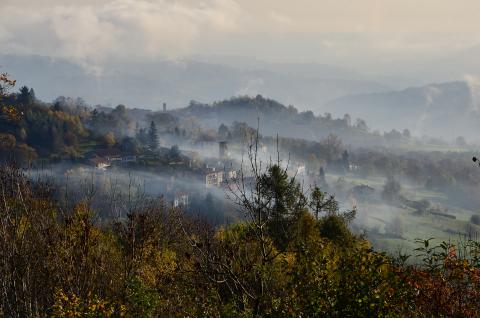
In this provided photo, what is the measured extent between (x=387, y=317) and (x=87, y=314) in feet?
21.2

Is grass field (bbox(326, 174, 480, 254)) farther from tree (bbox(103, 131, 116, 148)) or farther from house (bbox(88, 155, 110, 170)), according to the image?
tree (bbox(103, 131, 116, 148))

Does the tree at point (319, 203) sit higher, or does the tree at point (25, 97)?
the tree at point (25, 97)

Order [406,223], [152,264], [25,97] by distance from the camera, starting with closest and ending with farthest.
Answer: [152,264] < [406,223] < [25,97]

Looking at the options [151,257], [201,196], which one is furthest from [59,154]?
[151,257]

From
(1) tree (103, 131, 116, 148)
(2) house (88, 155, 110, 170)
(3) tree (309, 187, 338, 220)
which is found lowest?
(2) house (88, 155, 110, 170)

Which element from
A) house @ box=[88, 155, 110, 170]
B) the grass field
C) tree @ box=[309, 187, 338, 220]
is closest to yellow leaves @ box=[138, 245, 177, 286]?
tree @ box=[309, 187, 338, 220]

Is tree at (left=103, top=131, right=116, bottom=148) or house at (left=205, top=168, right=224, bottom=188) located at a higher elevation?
tree at (left=103, top=131, right=116, bottom=148)

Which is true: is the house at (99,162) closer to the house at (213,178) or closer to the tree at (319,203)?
the house at (213,178)

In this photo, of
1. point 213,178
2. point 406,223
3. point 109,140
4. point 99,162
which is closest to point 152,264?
point 99,162

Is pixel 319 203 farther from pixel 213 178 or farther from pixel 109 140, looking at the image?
pixel 109 140

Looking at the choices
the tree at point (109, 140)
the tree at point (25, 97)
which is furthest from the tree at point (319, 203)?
the tree at point (109, 140)

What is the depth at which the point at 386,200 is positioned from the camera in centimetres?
19762

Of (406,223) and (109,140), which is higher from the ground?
(109,140)

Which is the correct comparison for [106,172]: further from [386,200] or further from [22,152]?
[386,200]
